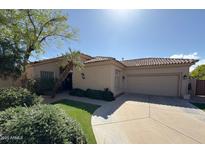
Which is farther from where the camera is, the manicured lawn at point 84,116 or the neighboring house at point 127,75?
the neighboring house at point 127,75

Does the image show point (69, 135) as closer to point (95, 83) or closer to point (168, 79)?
point (95, 83)

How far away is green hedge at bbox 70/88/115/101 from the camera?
1116 centimetres

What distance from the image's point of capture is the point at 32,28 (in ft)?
43.9

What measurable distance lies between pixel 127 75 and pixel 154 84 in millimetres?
3278

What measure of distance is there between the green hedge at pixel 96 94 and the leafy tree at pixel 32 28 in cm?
527

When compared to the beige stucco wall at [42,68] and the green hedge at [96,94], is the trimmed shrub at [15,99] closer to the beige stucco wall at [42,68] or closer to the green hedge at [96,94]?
the green hedge at [96,94]

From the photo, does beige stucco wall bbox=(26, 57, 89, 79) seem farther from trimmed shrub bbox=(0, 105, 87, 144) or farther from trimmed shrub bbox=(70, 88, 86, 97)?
trimmed shrub bbox=(0, 105, 87, 144)

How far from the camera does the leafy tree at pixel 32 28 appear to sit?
10.8 m

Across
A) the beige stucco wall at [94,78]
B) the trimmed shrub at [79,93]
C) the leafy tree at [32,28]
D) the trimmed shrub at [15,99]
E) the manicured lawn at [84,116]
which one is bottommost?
the manicured lawn at [84,116]

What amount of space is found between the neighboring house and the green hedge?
25.7 inches

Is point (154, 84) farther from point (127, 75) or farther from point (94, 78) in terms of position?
point (94, 78)

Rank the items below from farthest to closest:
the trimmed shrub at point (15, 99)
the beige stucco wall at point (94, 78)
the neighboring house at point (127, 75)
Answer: the neighboring house at point (127, 75), the beige stucco wall at point (94, 78), the trimmed shrub at point (15, 99)

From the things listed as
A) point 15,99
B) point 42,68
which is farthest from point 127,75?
point 15,99

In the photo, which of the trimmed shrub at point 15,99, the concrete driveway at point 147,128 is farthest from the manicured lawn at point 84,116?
the trimmed shrub at point 15,99
